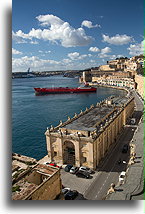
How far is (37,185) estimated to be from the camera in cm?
1034

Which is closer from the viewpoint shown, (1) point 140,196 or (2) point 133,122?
(1) point 140,196

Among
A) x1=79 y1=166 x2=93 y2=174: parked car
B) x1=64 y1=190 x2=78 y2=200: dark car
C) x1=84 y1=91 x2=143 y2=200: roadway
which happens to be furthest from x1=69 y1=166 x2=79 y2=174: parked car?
x1=64 y1=190 x2=78 y2=200: dark car

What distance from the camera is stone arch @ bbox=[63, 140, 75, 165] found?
69.9 ft

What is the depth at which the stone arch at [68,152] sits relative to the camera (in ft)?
69.9

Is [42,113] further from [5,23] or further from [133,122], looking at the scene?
[5,23]

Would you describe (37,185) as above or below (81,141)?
above

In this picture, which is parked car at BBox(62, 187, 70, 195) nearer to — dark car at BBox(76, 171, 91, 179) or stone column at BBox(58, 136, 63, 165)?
dark car at BBox(76, 171, 91, 179)

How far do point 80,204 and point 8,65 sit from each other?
6.74 m

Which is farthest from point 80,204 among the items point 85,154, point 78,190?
point 85,154

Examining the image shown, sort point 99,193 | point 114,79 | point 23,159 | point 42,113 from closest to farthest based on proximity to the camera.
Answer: point 99,193 → point 23,159 → point 42,113 → point 114,79

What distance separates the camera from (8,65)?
9.16 metres

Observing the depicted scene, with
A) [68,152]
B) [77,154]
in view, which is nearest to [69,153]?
[68,152]

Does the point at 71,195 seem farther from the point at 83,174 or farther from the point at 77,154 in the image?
the point at 77,154

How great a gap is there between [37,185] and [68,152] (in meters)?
11.3
